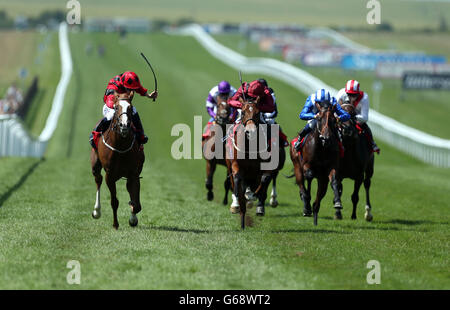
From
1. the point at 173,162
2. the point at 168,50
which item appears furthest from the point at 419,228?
the point at 168,50

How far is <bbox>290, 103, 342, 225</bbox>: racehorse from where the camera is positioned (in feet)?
40.8

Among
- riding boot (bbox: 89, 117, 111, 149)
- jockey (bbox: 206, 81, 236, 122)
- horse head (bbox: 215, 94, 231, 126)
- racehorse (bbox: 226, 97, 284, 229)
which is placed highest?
jockey (bbox: 206, 81, 236, 122)

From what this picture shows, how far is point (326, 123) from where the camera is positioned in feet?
40.5

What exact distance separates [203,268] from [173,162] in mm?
18803

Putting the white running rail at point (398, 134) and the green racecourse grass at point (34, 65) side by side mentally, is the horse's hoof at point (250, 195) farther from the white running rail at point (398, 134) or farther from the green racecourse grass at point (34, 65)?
the green racecourse grass at point (34, 65)

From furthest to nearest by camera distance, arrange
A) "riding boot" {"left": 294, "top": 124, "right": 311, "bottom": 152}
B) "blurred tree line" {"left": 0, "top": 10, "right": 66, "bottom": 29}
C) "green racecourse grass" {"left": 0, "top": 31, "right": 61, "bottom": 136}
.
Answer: "blurred tree line" {"left": 0, "top": 10, "right": 66, "bottom": 29} → "green racecourse grass" {"left": 0, "top": 31, "right": 61, "bottom": 136} → "riding boot" {"left": 294, "top": 124, "right": 311, "bottom": 152}

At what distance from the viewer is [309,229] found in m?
12.4

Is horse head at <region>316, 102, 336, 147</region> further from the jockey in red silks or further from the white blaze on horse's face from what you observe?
the white blaze on horse's face

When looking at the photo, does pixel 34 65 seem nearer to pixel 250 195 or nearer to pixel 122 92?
pixel 250 195

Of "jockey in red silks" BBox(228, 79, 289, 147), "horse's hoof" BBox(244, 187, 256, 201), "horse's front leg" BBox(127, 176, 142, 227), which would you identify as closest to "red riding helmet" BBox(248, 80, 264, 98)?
"jockey in red silks" BBox(228, 79, 289, 147)

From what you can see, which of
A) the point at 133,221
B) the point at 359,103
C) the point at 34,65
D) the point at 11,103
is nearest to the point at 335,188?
the point at 359,103

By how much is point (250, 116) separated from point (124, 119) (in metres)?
1.70

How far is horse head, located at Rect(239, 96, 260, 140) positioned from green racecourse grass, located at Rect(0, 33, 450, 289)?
140 cm

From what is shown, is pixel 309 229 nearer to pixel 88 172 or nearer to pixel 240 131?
pixel 240 131
